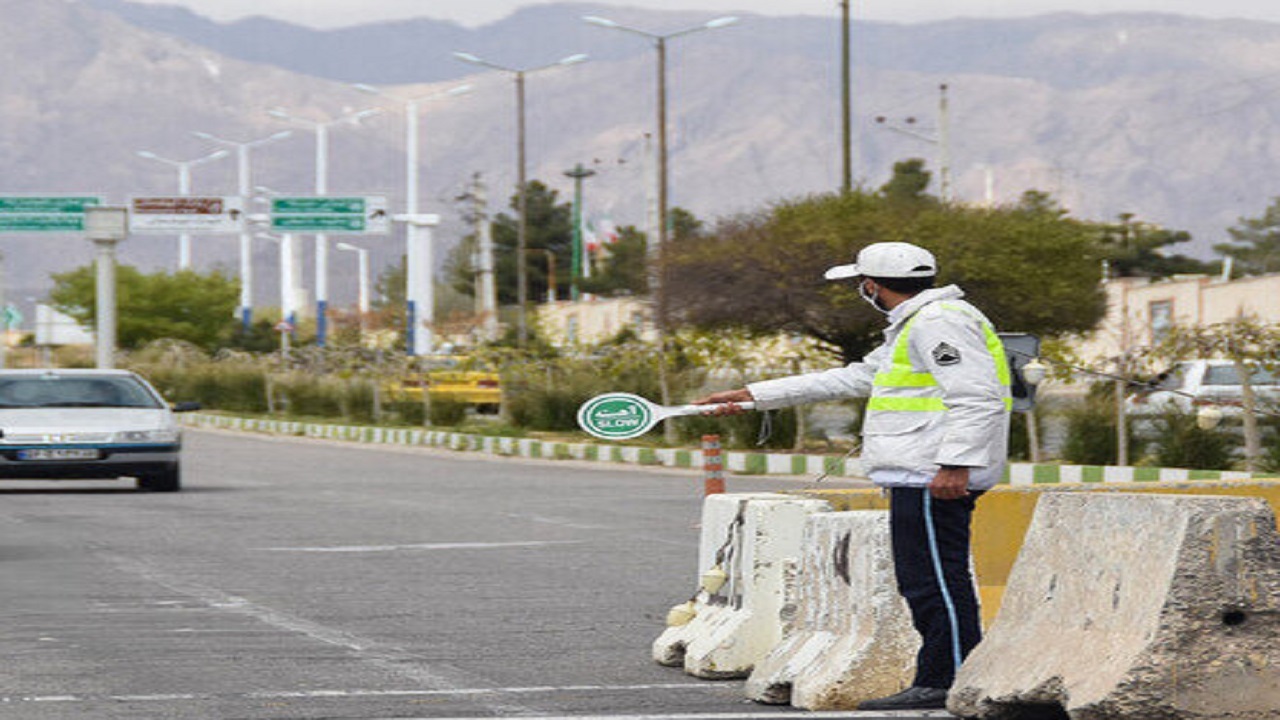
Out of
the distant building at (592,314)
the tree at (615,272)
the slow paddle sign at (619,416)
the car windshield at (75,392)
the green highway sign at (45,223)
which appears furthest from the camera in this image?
the tree at (615,272)

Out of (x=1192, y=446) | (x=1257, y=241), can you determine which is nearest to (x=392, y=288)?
(x=1257, y=241)

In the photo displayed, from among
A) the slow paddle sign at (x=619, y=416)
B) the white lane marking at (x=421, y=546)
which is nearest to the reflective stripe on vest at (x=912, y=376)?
the slow paddle sign at (x=619, y=416)

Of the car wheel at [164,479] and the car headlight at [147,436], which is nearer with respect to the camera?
the car headlight at [147,436]

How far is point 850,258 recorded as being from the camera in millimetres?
43688

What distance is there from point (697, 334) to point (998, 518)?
28.8 m

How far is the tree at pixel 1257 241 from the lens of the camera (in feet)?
463

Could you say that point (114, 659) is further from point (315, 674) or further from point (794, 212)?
point (794, 212)

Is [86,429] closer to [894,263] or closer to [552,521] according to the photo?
[552,521]

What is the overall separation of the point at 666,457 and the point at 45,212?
112ft

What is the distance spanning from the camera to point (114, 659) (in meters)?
10.7

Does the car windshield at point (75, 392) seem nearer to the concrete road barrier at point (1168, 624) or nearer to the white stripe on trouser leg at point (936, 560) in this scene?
the white stripe on trouser leg at point (936, 560)

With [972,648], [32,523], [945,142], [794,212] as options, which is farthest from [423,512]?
[945,142]

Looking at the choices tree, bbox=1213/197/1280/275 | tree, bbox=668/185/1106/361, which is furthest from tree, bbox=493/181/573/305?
tree, bbox=668/185/1106/361

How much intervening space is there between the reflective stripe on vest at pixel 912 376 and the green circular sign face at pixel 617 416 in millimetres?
1287
